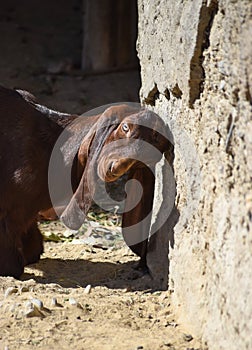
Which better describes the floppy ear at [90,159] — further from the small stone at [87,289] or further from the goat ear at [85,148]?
the small stone at [87,289]

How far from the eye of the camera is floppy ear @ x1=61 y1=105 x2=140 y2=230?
4.74 meters

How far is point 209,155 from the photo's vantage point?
3828 millimetres

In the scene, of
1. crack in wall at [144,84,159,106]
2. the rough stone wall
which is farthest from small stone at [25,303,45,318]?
crack in wall at [144,84,159,106]

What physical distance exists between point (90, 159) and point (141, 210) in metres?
0.46

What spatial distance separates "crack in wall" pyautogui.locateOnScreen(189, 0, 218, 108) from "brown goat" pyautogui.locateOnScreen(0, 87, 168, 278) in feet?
2.55

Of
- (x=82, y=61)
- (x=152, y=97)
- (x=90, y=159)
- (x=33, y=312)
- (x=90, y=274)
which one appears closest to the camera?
(x=33, y=312)

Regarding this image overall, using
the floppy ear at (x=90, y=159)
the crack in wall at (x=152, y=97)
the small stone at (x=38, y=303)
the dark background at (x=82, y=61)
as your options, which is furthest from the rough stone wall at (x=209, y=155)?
the dark background at (x=82, y=61)

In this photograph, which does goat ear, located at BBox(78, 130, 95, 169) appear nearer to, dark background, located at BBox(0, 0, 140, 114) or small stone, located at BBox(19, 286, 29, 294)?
small stone, located at BBox(19, 286, 29, 294)

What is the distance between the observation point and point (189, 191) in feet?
13.5

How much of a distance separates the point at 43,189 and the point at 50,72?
5019 mm

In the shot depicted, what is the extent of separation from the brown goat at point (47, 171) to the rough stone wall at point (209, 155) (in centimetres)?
35

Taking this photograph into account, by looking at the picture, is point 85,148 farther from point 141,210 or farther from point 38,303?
point 38,303

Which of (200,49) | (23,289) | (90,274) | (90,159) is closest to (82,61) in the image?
(90,274)

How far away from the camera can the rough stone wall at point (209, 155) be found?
3.33m
